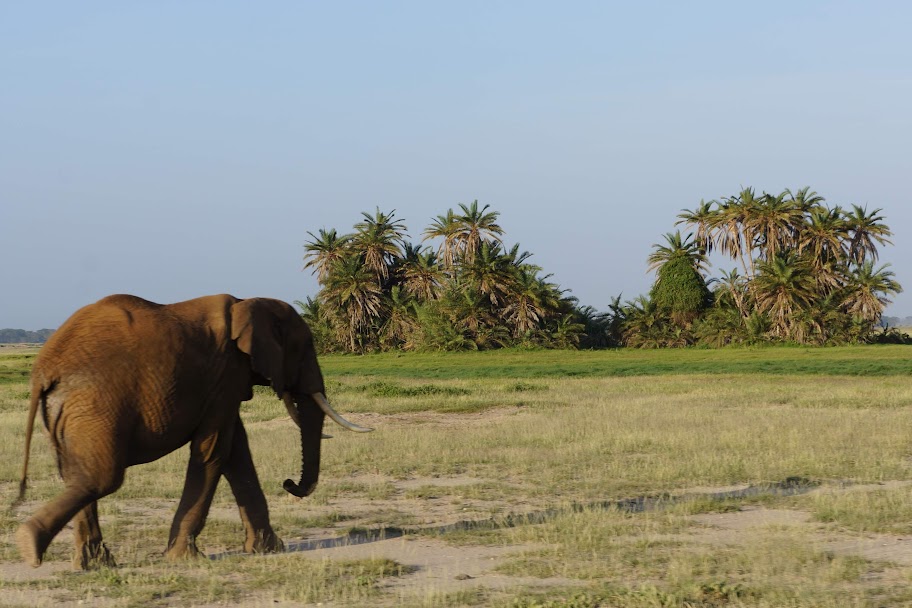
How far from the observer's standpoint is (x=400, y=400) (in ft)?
98.3

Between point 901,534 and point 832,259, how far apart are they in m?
56.3

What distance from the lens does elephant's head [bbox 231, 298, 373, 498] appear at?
33.2 ft

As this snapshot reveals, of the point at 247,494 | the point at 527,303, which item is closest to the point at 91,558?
the point at 247,494

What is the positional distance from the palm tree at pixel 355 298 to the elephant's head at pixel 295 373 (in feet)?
183

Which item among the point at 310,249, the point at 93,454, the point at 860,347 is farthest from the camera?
the point at 310,249

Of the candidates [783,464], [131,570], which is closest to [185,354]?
[131,570]

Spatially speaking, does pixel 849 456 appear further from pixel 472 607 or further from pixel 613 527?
pixel 472 607

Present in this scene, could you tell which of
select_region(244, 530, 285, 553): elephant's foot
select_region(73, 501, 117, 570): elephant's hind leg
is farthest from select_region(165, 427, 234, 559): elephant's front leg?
select_region(73, 501, 117, 570): elephant's hind leg

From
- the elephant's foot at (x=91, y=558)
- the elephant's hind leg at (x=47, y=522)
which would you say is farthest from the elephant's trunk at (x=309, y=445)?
the elephant's hind leg at (x=47, y=522)

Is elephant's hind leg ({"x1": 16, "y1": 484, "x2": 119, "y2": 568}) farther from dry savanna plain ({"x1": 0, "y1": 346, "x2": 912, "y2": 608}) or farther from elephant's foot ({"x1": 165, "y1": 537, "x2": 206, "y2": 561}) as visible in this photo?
elephant's foot ({"x1": 165, "y1": 537, "x2": 206, "y2": 561})

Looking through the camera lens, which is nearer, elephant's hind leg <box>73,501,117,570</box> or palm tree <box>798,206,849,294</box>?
elephant's hind leg <box>73,501,117,570</box>

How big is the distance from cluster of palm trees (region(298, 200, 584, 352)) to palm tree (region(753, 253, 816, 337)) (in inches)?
416

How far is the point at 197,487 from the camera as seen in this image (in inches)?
396

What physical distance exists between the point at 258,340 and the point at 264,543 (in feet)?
6.62
